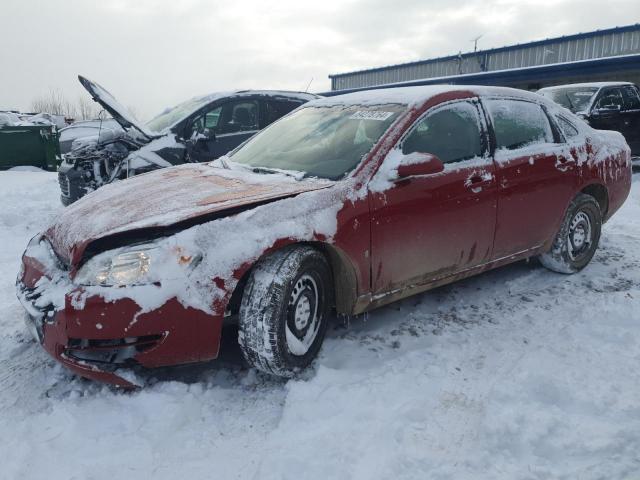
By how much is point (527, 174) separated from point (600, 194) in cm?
126

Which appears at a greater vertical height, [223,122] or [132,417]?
[223,122]

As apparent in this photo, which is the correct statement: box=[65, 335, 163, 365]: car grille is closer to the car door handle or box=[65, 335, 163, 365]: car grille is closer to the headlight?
the headlight

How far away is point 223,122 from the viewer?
7.35 meters

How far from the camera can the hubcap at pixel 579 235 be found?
15.1 feet

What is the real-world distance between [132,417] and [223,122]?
17.7 ft

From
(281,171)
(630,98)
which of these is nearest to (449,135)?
(281,171)

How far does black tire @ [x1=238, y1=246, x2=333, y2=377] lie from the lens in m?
2.71

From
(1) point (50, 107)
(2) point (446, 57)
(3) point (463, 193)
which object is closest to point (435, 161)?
(3) point (463, 193)

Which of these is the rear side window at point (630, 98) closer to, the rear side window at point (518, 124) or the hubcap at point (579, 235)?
the hubcap at point (579, 235)

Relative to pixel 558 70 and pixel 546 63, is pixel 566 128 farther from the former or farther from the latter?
pixel 546 63

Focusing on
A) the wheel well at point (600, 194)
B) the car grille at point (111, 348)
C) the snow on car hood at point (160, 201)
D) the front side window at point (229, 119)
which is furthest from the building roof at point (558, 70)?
the car grille at point (111, 348)

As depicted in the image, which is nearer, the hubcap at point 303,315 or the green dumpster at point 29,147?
the hubcap at point 303,315

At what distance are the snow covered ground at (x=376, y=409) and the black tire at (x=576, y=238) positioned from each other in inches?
30.3

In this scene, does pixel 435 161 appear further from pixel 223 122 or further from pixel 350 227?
pixel 223 122
